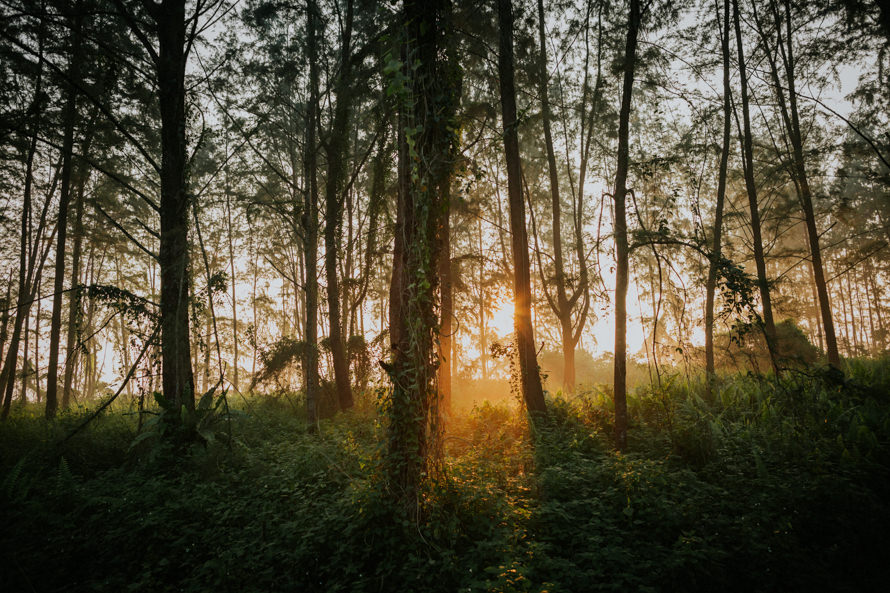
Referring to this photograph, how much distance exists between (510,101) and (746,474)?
244 inches

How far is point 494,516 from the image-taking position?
11.1ft

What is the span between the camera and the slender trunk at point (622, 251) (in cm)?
495

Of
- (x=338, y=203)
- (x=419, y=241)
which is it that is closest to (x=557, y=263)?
(x=338, y=203)

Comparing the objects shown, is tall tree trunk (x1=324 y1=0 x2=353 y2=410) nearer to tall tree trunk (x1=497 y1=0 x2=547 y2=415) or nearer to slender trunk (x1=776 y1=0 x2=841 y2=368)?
tall tree trunk (x1=497 y1=0 x2=547 y2=415)

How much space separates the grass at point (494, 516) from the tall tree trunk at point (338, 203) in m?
3.04

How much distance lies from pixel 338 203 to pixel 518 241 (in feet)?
12.4

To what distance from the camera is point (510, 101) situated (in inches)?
251

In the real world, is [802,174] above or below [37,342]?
above

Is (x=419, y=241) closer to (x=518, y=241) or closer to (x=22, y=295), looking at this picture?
(x=518, y=241)

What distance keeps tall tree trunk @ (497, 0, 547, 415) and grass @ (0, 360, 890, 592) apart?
1.02 m

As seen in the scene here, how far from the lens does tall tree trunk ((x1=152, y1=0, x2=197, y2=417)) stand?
5.64 meters

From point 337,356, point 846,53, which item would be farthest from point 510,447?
point 846,53

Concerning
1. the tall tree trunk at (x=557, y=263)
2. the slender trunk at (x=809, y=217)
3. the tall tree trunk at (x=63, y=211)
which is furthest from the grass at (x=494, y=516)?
the tall tree trunk at (x=63, y=211)

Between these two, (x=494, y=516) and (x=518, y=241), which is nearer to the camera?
(x=494, y=516)
